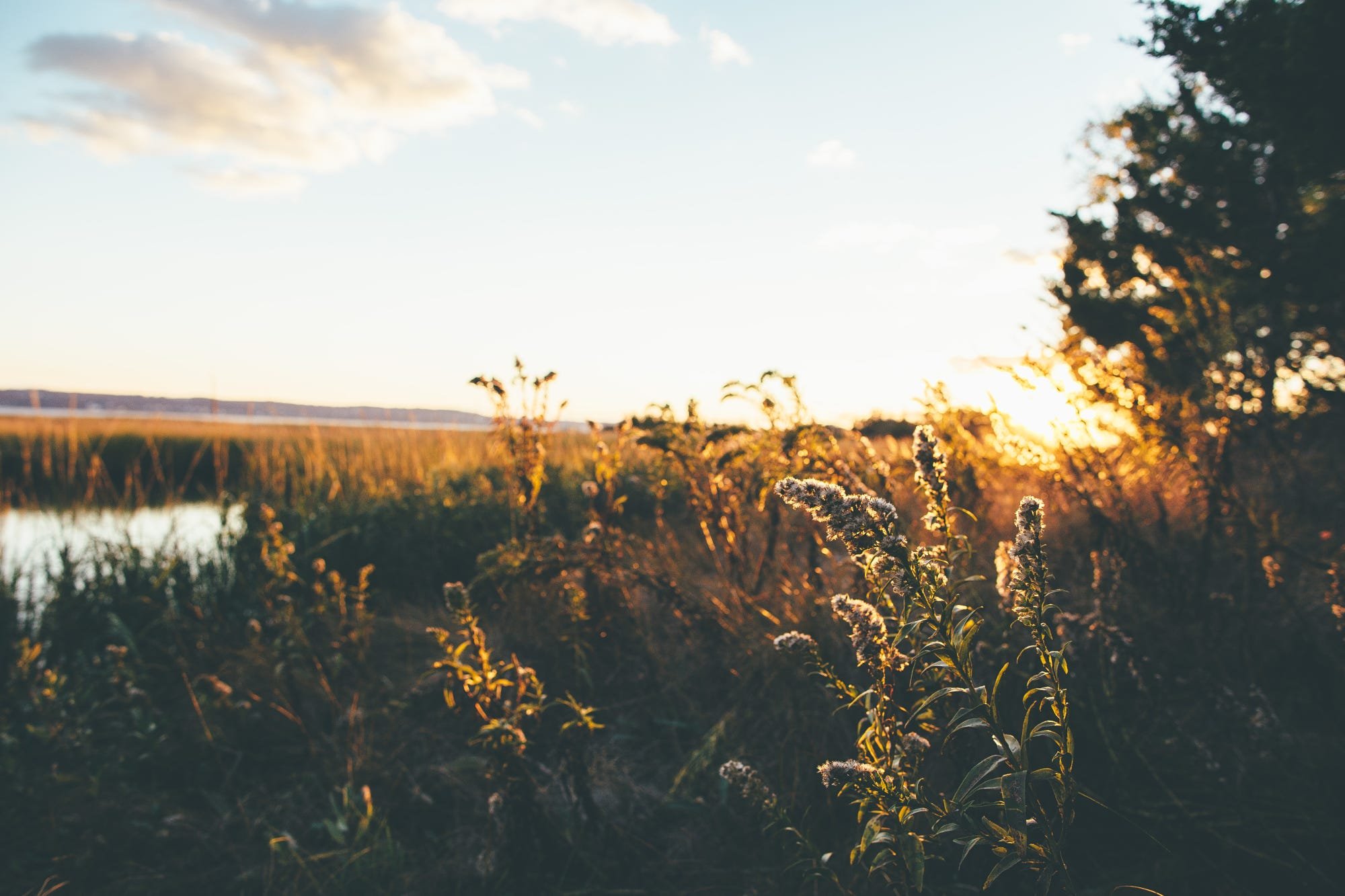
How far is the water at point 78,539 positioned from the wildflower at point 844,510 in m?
4.06

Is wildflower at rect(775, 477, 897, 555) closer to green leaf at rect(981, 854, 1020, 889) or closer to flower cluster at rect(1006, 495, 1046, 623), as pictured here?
flower cluster at rect(1006, 495, 1046, 623)

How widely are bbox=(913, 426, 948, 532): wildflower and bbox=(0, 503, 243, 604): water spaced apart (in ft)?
13.6

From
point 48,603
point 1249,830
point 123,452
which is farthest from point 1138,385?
point 123,452

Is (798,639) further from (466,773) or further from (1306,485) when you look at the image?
(1306,485)

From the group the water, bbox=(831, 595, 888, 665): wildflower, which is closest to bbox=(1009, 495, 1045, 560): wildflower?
bbox=(831, 595, 888, 665): wildflower

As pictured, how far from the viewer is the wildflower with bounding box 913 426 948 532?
3.84ft

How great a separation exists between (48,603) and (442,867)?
299 cm

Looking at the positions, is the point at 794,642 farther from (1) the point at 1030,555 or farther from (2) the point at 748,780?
(1) the point at 1030,555

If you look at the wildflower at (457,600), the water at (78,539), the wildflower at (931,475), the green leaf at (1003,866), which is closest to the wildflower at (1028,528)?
the wildflower at (931,475)

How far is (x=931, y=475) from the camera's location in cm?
118

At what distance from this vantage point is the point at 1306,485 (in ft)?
12.8

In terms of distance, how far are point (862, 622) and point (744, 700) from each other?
4.53 ft

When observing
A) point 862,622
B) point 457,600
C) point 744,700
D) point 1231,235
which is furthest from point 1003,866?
point 1231,235

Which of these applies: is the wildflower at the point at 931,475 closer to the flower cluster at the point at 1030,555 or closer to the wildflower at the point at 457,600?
the flower cluster at the point at 1030,555
